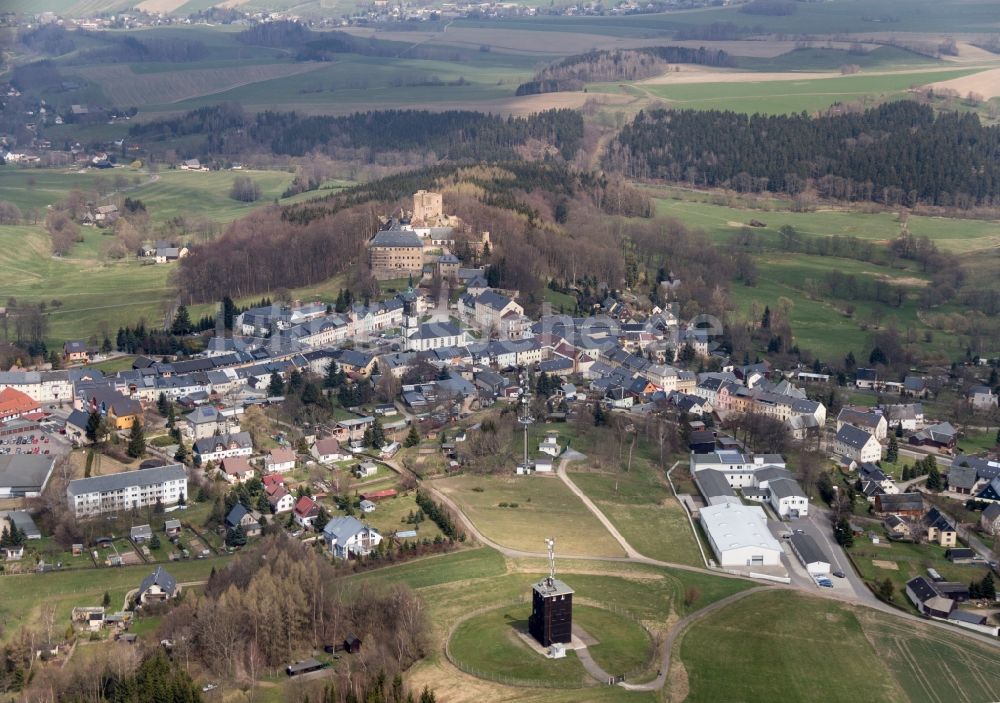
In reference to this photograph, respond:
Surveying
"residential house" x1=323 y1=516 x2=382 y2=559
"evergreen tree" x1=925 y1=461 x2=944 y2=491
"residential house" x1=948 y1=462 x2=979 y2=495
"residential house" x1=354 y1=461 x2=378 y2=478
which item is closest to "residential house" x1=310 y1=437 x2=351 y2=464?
"residential house" x1=354 y1=461 x2=378 y2=478

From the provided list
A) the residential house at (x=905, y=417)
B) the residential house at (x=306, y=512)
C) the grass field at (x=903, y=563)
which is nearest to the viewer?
the grass field at (x=903, y=563)

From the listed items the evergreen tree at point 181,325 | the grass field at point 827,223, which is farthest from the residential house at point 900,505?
the grass field at point 827,223

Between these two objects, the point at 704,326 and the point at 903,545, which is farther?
the point at 704,326

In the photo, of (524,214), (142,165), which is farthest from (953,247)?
(142,165)

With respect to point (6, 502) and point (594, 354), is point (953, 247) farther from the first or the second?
point (6, 502)

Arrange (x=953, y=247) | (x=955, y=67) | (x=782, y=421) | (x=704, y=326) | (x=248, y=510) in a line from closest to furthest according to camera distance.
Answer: (x=248, y=510) → (x=782, y=421) → (x=704, y=326) → (x=953, y=247) → (x=955, y=67)

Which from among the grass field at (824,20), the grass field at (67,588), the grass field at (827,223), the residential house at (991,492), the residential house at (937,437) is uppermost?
the grass field at (824,20)

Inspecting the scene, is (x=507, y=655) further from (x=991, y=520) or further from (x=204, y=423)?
(x=204, y=423)

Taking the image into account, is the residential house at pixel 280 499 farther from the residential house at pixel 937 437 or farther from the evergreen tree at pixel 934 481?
the residential house at pixel 937 437

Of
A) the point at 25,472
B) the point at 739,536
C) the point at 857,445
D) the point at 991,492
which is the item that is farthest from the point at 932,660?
the point at 25,472
